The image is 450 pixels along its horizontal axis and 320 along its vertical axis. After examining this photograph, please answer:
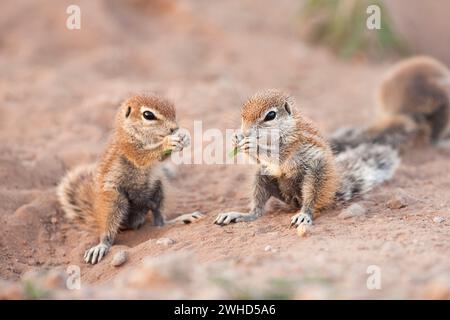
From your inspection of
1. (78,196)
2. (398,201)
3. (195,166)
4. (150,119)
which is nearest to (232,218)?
(150,119)

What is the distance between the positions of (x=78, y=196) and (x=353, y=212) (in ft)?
6.82

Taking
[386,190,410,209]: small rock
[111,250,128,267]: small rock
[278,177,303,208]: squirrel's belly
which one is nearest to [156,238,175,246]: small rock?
[111,250,128,267]: small rock

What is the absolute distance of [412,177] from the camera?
5.69 meters

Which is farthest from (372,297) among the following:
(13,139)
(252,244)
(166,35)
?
(166,35)

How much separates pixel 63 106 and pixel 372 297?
5041 millimetres

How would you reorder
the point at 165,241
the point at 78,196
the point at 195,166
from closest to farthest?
the point at 165,241 < the point at 78,196 < the point at 195,166

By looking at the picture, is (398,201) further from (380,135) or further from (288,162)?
(380,135)

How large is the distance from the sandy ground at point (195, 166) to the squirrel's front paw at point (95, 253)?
0.23 ft

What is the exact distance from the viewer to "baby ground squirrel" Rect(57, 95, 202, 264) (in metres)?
4.74

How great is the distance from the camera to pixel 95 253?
182 inches

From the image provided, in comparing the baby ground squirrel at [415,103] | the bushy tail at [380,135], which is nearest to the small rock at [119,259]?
the bushy tail at [380,135]

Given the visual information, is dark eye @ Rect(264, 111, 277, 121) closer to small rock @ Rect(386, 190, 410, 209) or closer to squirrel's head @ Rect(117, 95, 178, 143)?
squirrel's head @ Rect(117, 95, 178, 143)

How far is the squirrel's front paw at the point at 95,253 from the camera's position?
15.0 feet

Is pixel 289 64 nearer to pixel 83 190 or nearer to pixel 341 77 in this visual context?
pixel 341 77
